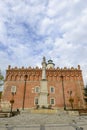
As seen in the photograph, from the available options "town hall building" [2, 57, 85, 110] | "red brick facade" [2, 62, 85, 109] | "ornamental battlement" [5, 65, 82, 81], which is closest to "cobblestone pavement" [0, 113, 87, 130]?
"town hall building" [2, 57, 85, 110]

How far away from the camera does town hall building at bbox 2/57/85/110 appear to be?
34053mm

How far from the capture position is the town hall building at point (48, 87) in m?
34.1

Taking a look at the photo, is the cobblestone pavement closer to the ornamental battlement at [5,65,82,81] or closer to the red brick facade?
the red brick facade

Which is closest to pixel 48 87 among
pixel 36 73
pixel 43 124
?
pixel 36 73

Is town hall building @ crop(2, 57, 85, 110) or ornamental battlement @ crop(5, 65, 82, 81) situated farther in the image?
ornamental battlement @ crop(5, 65, 82, 81)

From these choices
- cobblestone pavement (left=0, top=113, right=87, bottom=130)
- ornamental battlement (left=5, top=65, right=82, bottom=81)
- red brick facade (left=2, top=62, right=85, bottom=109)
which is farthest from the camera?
ornamental battlement (left=5, top=65, right=82, bottom=81)

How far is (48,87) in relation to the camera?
36.2 metres

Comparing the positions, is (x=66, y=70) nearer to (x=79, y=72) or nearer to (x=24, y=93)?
(x=79, y=72)

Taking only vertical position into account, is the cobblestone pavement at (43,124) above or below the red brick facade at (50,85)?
below

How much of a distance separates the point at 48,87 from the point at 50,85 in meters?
0.79

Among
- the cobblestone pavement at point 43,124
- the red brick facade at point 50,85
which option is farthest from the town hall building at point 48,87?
the cobblestone pavement at point 43,124

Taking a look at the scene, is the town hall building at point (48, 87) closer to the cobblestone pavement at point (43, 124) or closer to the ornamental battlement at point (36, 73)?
the ornamental battlement at point (36, 73)

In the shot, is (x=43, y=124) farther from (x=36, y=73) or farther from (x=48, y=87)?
(x=36, y=73)

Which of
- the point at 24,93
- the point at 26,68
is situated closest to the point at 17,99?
the point at 24,93
